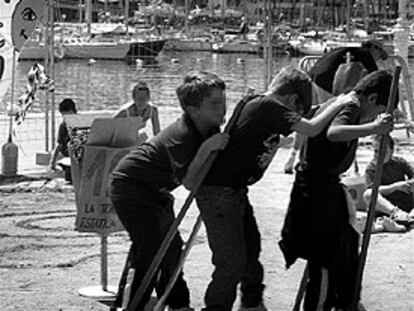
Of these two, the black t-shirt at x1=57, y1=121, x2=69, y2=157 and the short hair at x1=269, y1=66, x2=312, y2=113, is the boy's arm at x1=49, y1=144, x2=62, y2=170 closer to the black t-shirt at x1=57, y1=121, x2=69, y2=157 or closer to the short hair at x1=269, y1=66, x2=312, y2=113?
the black t-shirt at x1=57, y1=121, x2=69, y2=157

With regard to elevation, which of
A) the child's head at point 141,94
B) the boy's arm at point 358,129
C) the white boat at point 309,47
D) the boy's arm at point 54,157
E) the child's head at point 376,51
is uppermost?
the child's head at point 376,51

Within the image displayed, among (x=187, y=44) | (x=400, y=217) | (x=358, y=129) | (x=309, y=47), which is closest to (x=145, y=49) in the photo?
(x=187, y=44)

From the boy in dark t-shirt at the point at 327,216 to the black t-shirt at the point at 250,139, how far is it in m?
0.37

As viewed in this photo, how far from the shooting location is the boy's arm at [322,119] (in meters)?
5.90

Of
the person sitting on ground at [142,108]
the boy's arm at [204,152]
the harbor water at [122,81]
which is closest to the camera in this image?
the boy's arm at [204,152]

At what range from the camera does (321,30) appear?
242 ft

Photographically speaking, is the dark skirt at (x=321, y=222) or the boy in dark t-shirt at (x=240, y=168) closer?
the boy in dark t-shirt at (x=240, y=168)

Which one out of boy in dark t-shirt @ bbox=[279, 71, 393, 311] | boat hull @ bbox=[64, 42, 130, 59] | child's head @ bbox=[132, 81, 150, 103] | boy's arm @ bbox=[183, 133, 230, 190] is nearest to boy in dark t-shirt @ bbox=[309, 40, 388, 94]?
child's head @ bbox=[132, 81, 150, 103]

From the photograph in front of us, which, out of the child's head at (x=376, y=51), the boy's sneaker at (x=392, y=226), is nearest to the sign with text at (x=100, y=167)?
the boy's sneaker at (x=392, y=226)

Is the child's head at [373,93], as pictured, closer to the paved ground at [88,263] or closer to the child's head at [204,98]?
the child's head at [204,98]

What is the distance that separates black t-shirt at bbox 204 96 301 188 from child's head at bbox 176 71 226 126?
0.14m

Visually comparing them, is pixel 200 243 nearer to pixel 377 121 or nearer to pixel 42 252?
pixel 42 252

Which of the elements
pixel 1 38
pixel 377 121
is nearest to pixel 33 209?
pixel 1 38

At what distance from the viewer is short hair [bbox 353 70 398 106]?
20.4ft
